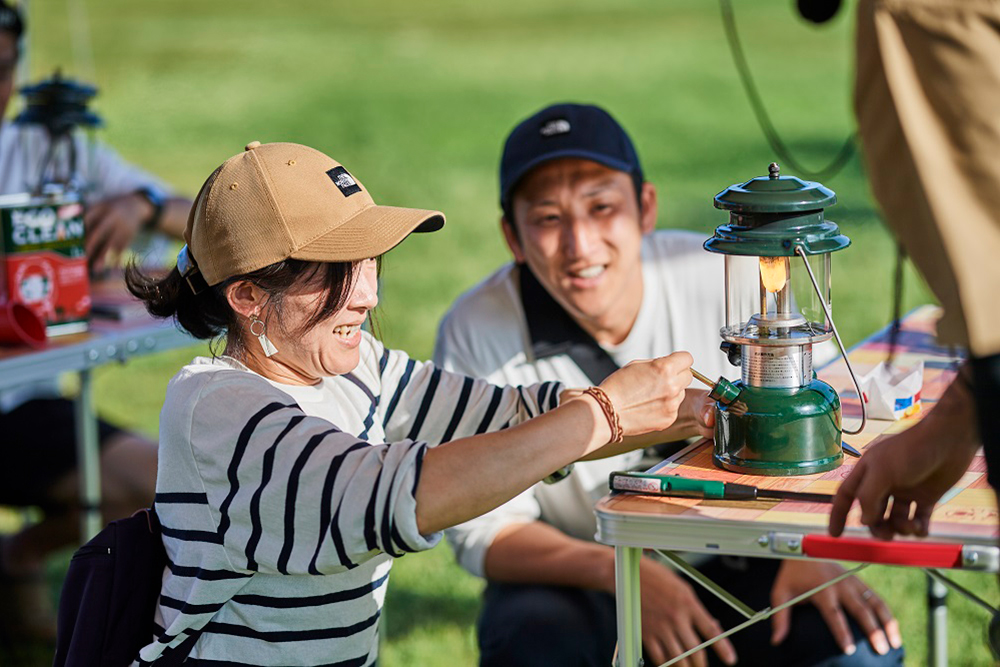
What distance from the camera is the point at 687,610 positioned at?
100 inches

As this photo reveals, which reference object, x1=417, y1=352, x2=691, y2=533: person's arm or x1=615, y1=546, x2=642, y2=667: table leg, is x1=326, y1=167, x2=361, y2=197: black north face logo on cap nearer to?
x1=417, y1=352, x2=691, y2=533: person's arm

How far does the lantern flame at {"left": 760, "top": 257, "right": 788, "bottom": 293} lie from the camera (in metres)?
2.12

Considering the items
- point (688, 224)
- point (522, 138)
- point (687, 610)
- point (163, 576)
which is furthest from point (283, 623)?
point (688, 224)

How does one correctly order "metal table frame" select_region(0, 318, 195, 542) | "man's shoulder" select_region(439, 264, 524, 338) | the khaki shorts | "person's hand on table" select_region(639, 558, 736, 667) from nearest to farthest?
the khaki shorts
"person's hand on table" select_region(639, 558, 736, 667)
"man's shoulder" select_region(439, 264, 524, 338)
"metal table frame" select_region(0, 318, 195, 542)

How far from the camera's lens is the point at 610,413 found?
6.50 ft

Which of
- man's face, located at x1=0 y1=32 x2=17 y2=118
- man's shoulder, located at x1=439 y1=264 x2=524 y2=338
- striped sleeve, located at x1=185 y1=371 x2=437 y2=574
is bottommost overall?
striped sleeve, located at x1=185 y1=371 x2=437 y2=574

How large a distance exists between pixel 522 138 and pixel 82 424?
1.61 metres

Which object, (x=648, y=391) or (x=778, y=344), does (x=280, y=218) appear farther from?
(x=778, y=344)

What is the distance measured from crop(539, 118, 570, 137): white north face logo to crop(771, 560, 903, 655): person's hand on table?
0.99m

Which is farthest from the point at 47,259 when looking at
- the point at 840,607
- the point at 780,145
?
the point at 780,145

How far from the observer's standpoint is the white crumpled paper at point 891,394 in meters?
2.37

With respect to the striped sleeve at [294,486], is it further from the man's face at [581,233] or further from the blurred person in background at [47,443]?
the blurred person in background at [47,443]

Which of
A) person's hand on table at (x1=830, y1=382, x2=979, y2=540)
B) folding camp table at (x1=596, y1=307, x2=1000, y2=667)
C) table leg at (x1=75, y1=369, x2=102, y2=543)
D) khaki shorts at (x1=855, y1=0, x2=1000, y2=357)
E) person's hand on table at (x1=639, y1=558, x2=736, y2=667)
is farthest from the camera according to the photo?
table leg at (x1=75, y1=369, x2=102, y2=543)

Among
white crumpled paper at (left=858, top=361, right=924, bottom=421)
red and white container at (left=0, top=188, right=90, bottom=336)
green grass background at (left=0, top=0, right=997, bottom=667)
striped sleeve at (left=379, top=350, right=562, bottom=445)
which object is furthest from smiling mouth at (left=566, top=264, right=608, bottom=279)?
green grass background at (left=0, top=0, right=997, bottom=667)
